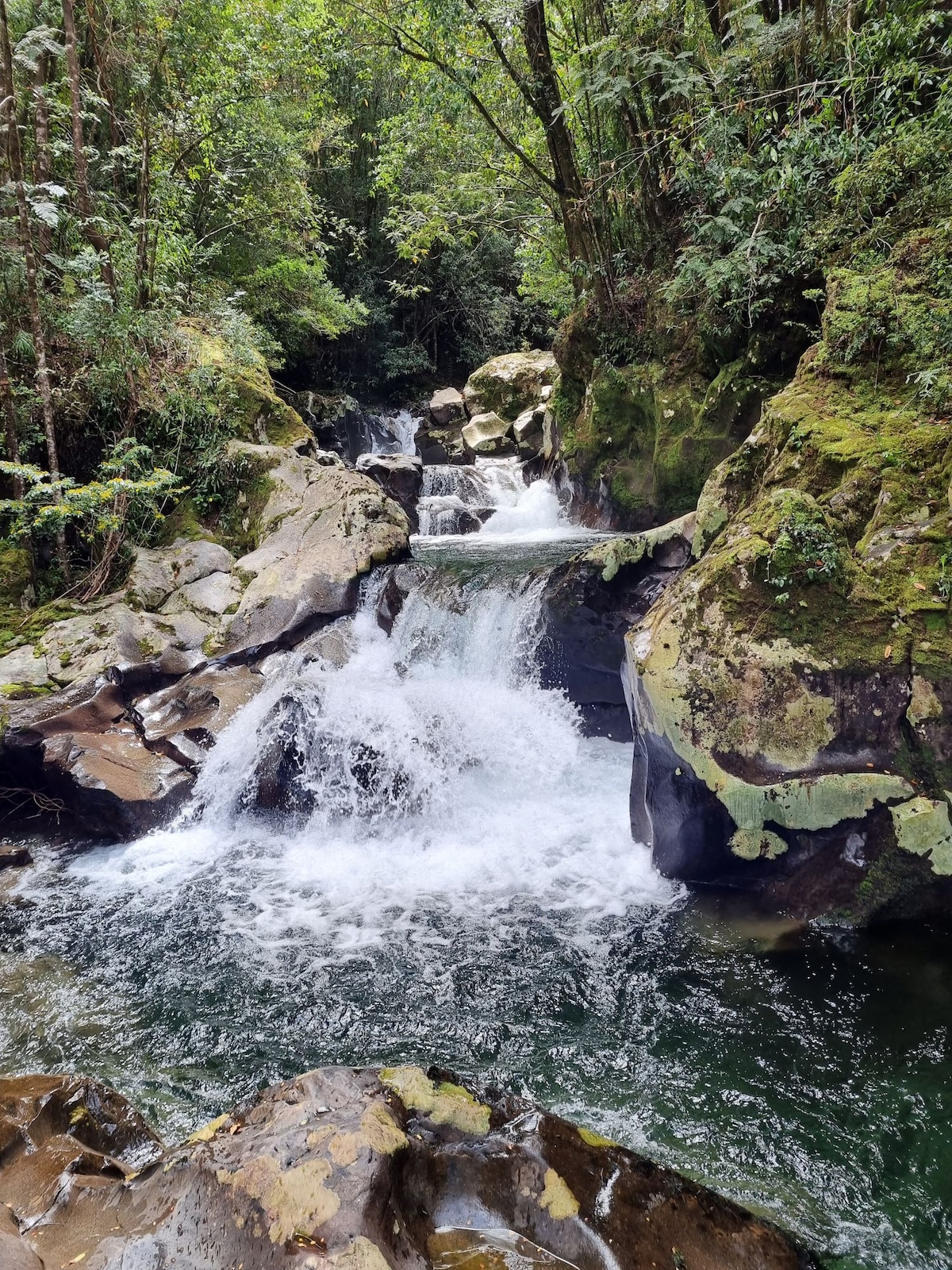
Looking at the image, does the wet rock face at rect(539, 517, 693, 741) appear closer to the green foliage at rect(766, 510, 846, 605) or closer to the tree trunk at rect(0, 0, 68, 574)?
the green foliage at rect(766, 510, 846, 605)

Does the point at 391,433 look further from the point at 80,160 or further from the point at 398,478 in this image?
the point at 80,160

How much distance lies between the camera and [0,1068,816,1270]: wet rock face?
2006mm

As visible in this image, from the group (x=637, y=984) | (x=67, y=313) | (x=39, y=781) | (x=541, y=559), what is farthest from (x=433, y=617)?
(x=67, y=313)

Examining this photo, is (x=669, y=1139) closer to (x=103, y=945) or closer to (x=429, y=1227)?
(x=429, y=1227)

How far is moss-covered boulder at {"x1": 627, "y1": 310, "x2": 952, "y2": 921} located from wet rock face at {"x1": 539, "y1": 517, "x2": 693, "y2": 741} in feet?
5.95

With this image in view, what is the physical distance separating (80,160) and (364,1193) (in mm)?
11512

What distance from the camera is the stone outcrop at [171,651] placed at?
6887mm

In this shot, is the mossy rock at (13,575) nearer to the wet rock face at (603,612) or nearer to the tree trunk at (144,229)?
the tree trunk at (144,229)

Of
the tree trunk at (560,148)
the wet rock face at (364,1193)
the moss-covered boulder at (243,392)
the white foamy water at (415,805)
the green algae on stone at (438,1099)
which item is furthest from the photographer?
the moss-covered boulder at (243,392)

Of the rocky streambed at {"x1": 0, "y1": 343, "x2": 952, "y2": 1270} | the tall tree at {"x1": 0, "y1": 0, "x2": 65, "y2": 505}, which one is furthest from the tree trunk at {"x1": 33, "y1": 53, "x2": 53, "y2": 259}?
the rocky streambed at {"x1": 0, "y1": 343, "x2": 952, "y2": 1270}

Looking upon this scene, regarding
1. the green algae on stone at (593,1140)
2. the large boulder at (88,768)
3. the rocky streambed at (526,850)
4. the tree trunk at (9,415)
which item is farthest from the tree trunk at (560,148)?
the green algae on stone at (593,1140)

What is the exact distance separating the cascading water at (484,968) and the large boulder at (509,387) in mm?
12089

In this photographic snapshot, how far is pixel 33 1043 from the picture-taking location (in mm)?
3980

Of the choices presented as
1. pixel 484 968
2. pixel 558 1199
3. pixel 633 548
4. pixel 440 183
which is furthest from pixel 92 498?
pixel 440 183
